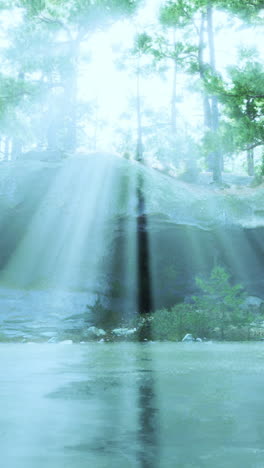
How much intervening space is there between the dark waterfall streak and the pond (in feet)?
25.7

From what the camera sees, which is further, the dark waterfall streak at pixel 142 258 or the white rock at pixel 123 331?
the dark waterfall streak at pixel 142 258

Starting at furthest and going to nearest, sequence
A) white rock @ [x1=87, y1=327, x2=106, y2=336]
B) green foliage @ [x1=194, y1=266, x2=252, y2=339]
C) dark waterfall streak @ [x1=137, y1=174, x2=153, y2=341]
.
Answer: dark waterfall streak @ [x1=137, y1=174, x2=153, y2=341], white rock @ [x1=87, y1=327, x2=106, y2=336], green foliage @ [x1=194, y1=266, x2=252, y2=339]

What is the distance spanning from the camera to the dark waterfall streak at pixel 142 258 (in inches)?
458

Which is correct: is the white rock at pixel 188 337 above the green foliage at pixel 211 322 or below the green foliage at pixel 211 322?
below

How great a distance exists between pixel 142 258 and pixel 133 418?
11.4 meters

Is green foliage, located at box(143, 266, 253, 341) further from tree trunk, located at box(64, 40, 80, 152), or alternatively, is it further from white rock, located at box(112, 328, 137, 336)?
tree trunk, located at box(64, 40, 80, 152)

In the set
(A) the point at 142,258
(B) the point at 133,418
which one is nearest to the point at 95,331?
(A) the point at 142,258

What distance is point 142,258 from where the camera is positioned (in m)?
13.4

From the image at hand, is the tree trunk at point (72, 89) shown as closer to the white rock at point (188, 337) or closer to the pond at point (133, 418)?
the white rock at point (188, 337)

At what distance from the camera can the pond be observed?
4.81 ft

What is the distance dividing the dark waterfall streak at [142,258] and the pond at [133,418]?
785 centimetres

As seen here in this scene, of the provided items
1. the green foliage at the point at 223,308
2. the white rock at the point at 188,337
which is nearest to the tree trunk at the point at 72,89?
the green foliage at the point at 223,308

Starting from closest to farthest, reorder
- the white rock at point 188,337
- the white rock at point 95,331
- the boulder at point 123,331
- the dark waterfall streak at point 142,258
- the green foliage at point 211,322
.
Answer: the white rock at point 188,337 → the green foliage at point 211,322 → the boulder at point 123,331 → the white rock at point 95,331 → the dark waterfall streak at point 142,258

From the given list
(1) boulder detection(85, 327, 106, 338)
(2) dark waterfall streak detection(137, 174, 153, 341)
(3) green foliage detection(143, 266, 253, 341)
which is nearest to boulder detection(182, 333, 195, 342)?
(3) green foliage detection(143, 266, 253, 341)
